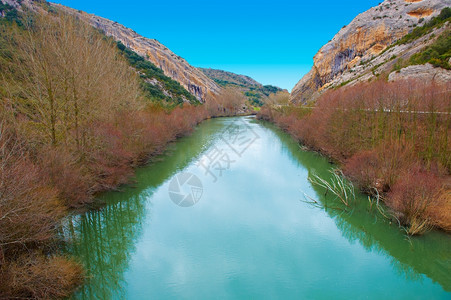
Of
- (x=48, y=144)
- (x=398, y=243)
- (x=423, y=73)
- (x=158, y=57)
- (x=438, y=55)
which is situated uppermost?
(x=158, y=57)

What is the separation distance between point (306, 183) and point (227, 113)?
60.2 meters

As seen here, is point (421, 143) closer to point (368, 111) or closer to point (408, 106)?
point (408, 106)

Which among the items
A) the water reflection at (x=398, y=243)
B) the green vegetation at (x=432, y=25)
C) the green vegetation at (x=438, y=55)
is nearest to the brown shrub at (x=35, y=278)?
the water reflection at (x=398, y=243)

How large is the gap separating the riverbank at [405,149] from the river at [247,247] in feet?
2.70

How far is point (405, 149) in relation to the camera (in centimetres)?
1160

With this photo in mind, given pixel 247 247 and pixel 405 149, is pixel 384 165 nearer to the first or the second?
pixel 405 149

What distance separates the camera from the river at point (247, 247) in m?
6.91

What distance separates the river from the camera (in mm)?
6906

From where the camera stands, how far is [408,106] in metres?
12.3

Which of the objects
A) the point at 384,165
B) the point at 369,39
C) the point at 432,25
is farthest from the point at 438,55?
the point at 369,39

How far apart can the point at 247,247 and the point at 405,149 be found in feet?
27.2

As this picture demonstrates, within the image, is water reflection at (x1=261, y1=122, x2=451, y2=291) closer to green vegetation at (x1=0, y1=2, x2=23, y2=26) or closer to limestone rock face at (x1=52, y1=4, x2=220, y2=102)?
green vegetation at (x1=0, y1=2, x2=23, y2=26)

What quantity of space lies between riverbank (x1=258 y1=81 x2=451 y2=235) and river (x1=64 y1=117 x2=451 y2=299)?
82 cm

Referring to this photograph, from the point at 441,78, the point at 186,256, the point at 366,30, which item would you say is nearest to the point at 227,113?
the point at 366,30
